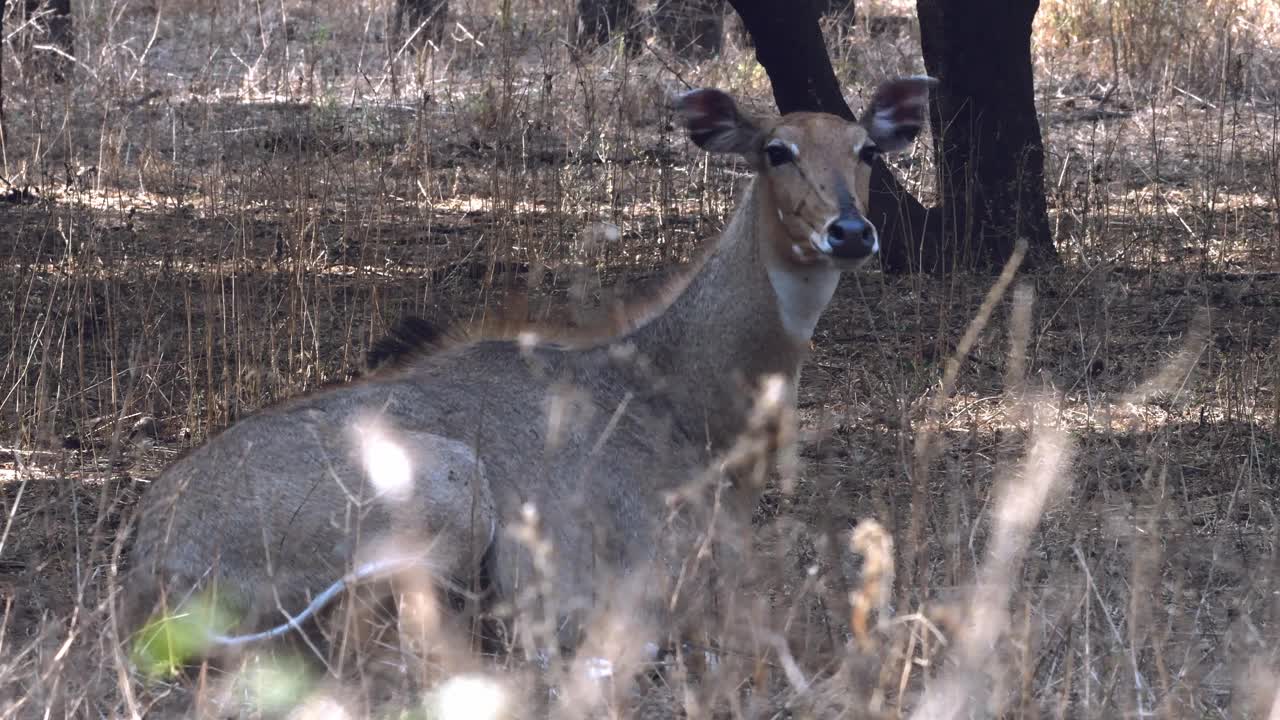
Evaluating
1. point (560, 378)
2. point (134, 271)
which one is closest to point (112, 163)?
point (134, 271)

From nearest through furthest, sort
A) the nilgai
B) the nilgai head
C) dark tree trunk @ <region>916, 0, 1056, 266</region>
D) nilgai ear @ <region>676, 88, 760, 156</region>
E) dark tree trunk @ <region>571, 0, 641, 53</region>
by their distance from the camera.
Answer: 1. the nilgai
2. the nilgai head
3. nilgai ear @ <region>676, 88, 760, 156</region>
4. dark tree trunk @ <region>916, 0, 1056, 266</region>
5. dark tree trunk @ <region>571, 0, 641, 53</region>

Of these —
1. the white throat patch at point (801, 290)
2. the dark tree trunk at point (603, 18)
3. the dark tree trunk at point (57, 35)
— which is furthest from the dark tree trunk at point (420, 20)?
the white throat patch at point (801, 290)

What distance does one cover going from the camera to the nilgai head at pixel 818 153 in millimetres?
5371

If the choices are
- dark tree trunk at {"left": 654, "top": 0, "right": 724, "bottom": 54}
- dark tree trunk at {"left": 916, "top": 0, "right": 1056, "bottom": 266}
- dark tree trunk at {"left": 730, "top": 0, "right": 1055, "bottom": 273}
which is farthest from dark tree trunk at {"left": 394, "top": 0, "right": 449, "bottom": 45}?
dark tree trunk at {"left": 916, "top": 0, "right": 1056, "bottom": 266}

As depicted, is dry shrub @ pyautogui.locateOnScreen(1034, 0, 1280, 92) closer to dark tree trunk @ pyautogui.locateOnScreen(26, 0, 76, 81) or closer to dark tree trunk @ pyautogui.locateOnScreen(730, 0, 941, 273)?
dark tree trunk @ pyautogui.locateOnScreen(730, 0, 941, 273)

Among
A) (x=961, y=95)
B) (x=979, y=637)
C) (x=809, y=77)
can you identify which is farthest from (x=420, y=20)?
(x=979, y=637)

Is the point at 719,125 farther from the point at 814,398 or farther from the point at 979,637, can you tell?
the point at 979,637

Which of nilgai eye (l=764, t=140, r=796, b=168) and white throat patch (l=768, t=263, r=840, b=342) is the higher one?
nilgai eye (l=764, t=140, r=796, b=168)

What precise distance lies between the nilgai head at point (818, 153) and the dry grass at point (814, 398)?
57cm

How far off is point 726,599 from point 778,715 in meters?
0.46

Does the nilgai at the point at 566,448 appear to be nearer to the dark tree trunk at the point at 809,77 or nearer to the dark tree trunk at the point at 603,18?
the dark tree trunk at the point at 809,77

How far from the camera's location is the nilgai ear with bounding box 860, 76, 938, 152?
6.18 meters

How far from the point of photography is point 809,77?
32.7 ft

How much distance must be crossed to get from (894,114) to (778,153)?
0.69m
